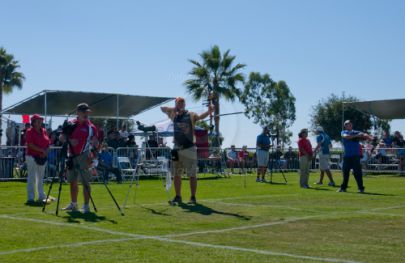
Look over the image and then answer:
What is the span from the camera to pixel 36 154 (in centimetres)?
1262

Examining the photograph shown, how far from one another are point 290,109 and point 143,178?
Result: 139 feet

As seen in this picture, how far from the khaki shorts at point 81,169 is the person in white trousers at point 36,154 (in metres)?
2.30

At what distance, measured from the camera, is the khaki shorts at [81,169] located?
10266 millimetres

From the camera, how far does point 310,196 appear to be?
13875 mm

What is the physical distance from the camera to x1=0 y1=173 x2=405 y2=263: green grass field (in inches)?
250

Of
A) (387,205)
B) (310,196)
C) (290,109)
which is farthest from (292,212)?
(290,109)

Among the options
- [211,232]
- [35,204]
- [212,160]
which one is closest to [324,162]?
[212,160]

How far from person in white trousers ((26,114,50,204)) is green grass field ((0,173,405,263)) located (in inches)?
17.3

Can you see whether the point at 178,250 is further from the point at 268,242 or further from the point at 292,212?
the point at 292,212

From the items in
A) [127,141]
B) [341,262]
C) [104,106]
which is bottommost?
[341,262]

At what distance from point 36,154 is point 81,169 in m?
2.75

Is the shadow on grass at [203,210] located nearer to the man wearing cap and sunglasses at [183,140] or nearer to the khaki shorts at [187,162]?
the man wearing cap and sunglasses at [183,140]

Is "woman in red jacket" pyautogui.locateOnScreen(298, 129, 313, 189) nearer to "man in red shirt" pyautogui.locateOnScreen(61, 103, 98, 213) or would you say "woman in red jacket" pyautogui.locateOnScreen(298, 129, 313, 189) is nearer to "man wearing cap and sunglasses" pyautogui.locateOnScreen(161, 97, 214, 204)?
"man wearing cap and sunglasses" pyautogui.locateOnScreen(161, 97, 214, 204)

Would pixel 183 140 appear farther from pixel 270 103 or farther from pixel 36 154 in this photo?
pixel 270 103
